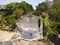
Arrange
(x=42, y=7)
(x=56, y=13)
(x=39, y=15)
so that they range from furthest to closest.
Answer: (x=42, y=7) → (x=39, y=15) → (x=56, y=13)

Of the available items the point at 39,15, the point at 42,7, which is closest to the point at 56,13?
the point at 39,15

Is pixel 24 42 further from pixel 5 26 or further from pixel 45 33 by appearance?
pixel 5 26

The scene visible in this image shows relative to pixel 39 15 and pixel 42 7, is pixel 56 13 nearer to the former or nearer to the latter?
pixel 39 15

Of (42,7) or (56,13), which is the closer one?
(56,13)

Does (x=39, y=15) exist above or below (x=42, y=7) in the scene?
below

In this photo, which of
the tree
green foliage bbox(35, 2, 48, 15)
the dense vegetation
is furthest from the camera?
green foliage bbox(35, 2, 48, 15)

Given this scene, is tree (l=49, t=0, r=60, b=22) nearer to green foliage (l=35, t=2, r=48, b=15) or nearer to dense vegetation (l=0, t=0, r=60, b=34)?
dense vegetation (l=0, t=0, r=60, b=34)

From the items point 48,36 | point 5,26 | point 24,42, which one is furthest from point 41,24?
point 24,42

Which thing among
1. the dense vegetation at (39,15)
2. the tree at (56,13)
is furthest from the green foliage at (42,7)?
the tree at (56,13)

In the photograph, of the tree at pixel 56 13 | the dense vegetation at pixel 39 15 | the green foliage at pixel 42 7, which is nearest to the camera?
the dense vegetation at pixel 39 15

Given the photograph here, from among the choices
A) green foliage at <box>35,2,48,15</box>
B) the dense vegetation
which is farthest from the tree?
green foliage at <box>35,2,48,15</box>

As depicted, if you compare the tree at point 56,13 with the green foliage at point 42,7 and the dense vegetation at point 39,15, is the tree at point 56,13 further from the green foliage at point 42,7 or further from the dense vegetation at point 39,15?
the green foliage at point 42,7

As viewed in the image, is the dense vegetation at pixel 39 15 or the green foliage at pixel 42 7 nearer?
the dense vegetation at pixel 39 15
